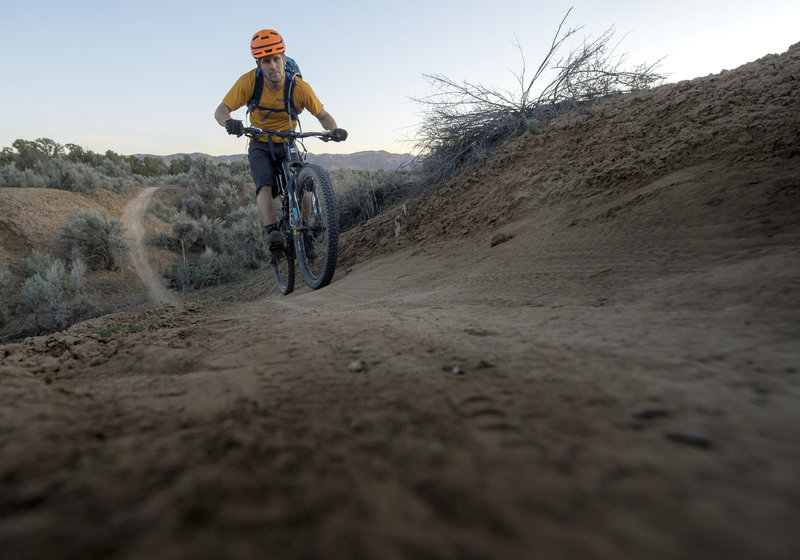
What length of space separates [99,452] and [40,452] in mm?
89

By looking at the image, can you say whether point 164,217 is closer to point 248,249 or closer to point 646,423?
point 248,249

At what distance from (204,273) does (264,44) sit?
5787 mm

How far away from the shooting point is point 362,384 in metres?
1.00

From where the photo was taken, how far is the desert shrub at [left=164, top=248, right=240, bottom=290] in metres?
8.19

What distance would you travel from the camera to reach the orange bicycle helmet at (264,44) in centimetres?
388

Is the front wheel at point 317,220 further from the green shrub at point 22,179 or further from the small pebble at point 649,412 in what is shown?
the green shrub at point 22,179

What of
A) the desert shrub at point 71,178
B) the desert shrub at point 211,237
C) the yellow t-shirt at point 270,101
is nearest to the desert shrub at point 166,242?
the desert shrub at point 211,237

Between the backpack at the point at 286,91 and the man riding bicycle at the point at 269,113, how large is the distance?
16 millimetres

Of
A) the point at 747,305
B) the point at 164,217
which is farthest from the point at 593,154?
the point at 164,217

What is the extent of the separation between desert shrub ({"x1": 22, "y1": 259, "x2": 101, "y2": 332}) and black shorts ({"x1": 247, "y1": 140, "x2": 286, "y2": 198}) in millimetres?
3912

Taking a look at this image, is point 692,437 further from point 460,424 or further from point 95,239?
point 95,239

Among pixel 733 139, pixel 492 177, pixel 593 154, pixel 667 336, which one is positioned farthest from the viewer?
pixel 492 177

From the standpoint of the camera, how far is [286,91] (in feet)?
14.2

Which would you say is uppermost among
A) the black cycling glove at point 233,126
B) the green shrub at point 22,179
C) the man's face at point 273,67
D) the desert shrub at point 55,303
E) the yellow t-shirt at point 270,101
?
the green shrub at point 22,179
